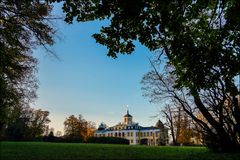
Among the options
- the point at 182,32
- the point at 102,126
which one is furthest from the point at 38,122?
the point at 182,32

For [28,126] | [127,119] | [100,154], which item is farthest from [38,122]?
[100,154]

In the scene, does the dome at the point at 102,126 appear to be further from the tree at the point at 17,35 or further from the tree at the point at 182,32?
the tree at the point at 182,32

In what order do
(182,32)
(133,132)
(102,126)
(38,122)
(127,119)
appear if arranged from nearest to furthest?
(182,32) → (38,122) → (133,132) → (127,119) → (102,126)

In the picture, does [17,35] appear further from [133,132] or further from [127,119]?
[127,119]

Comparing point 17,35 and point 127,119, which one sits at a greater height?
point 127,119

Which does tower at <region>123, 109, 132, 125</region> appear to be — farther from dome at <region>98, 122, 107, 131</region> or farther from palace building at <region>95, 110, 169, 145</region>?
dome at <region>98, 122, 107, 131</region>

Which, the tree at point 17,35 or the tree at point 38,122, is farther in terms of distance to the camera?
the tree at point 38,122

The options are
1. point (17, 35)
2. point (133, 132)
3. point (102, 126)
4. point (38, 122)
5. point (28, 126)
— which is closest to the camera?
point (17, 35)

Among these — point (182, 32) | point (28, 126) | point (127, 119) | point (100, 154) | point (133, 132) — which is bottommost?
point (100, 154)

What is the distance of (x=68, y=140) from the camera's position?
252 ft

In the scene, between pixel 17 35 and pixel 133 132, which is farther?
pixel 133 132

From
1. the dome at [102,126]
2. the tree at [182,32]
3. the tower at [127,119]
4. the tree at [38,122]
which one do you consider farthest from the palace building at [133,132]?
the tree at [182,32]

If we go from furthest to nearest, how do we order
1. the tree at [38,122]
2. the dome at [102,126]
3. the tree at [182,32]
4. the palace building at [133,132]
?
the dome at [102,126], the palace building at [133,132], the tree at [38,122], the tree at [182,32]

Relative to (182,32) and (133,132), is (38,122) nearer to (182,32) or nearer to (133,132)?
(133,132)
